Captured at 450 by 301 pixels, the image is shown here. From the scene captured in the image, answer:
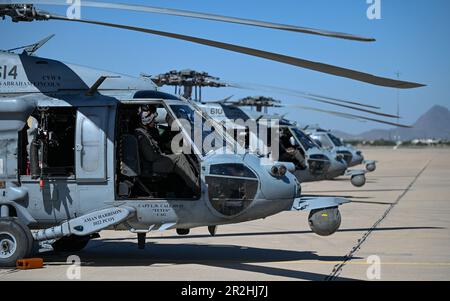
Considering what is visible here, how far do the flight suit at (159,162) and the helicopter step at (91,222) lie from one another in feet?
2.20

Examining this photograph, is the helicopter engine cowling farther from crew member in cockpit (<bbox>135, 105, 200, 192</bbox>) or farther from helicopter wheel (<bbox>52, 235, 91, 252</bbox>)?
helicopter wheel (<bbox>52, 235, 91, 252</bbox>)

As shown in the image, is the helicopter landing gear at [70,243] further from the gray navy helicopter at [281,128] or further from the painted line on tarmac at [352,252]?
the gray navy helicopter at [281,128]

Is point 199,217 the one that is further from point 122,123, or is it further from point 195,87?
point 195,87

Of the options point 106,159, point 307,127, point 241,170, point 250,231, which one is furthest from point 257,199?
point 307,127

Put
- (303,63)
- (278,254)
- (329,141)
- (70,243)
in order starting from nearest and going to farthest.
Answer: (303,63), (278,254), (70,243), (329,141)

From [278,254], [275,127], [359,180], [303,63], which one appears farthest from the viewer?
[359,180]

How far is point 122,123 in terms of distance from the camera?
9.05 m

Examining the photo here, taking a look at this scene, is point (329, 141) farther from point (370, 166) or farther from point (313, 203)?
point (313, 203)

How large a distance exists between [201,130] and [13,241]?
2714mm

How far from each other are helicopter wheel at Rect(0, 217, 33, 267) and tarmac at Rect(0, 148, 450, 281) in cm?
17

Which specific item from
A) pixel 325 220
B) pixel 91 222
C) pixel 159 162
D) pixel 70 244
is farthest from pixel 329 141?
pixel 91 222

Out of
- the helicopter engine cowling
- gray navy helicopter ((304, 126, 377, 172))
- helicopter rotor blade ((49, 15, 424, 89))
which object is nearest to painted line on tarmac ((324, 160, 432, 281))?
the helicopter engine cowling

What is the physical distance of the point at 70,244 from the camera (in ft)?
32.2
